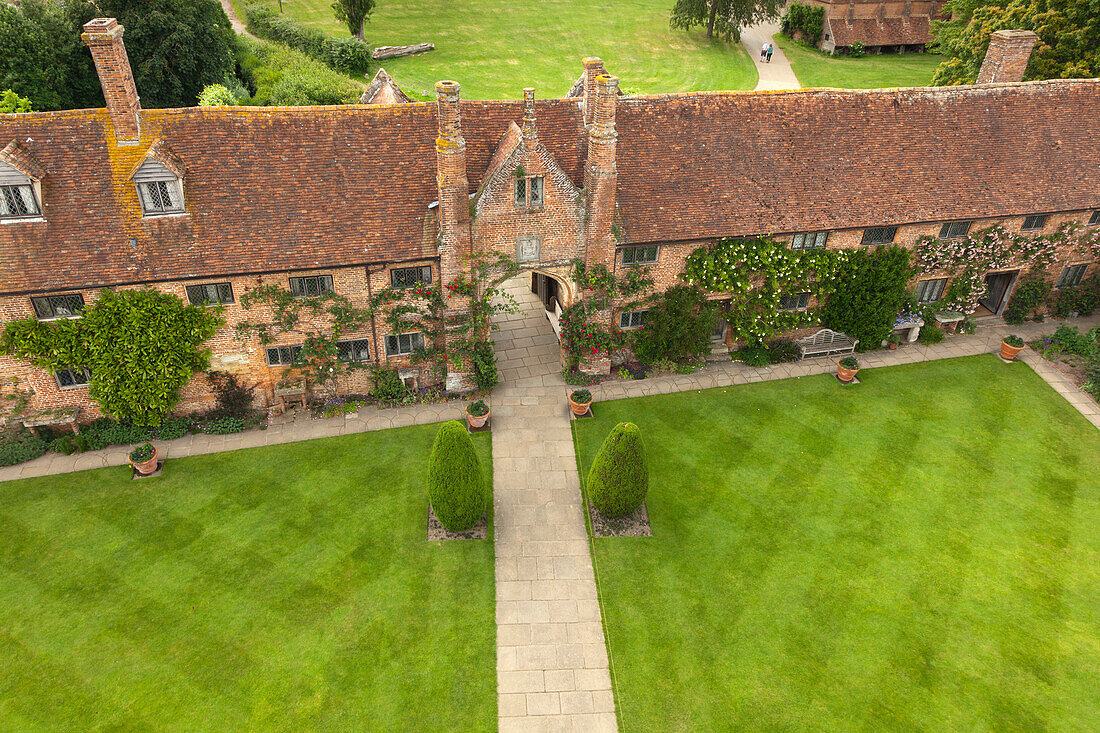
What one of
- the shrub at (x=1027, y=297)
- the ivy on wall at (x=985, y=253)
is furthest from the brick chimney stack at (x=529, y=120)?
the shrub at (x=1027, y=297)

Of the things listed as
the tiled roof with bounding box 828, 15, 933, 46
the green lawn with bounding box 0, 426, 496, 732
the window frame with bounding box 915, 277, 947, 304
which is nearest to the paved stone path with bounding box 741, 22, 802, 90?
the tiled roof with bounding box 828, 15, 933, 46

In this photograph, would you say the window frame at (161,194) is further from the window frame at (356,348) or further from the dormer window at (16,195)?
the window frame at (356,348)

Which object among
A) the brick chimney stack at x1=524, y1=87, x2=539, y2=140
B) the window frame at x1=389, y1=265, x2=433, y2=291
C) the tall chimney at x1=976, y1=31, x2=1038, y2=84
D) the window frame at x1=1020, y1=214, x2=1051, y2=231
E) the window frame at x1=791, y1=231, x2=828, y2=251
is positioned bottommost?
the window frame at x1=389, y1=265, x2=433, y2=291

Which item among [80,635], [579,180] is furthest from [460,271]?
[80,635]

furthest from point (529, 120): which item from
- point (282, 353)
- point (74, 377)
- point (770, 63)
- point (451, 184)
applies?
point (770, 63)

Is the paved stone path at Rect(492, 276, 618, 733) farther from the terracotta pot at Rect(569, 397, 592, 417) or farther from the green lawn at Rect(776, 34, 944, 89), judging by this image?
the green lawn at Rect(776, 34, 944, 89)

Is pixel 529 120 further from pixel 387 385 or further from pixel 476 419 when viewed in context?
pixel 387 385
